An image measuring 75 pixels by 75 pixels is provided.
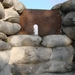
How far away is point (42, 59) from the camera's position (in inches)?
79.0

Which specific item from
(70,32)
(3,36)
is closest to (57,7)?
(70,32)

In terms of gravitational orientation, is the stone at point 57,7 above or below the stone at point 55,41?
above

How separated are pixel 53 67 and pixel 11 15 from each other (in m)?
0.77

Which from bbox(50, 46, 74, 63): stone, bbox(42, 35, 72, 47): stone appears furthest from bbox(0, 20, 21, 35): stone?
bbox(50, 46, 74, 63): stone

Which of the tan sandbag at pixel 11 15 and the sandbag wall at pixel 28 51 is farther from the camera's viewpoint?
the tan sandbag at pixel 11 15

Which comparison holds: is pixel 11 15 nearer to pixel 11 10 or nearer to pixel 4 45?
pixel 11 10

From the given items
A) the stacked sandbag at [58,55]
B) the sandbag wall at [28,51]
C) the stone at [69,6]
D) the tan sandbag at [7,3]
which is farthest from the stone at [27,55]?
the stone at [69,6]

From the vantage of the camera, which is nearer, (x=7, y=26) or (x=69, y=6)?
(x=7, y=26)

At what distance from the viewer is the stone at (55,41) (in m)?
2.09

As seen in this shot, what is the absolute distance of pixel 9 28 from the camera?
195 cm

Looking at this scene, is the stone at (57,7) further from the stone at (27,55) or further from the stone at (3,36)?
the stone at (3,36)

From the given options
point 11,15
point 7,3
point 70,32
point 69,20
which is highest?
point 7,3

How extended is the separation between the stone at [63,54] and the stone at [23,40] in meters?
0.23

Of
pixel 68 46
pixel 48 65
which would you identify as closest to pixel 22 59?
pixel 48 65
